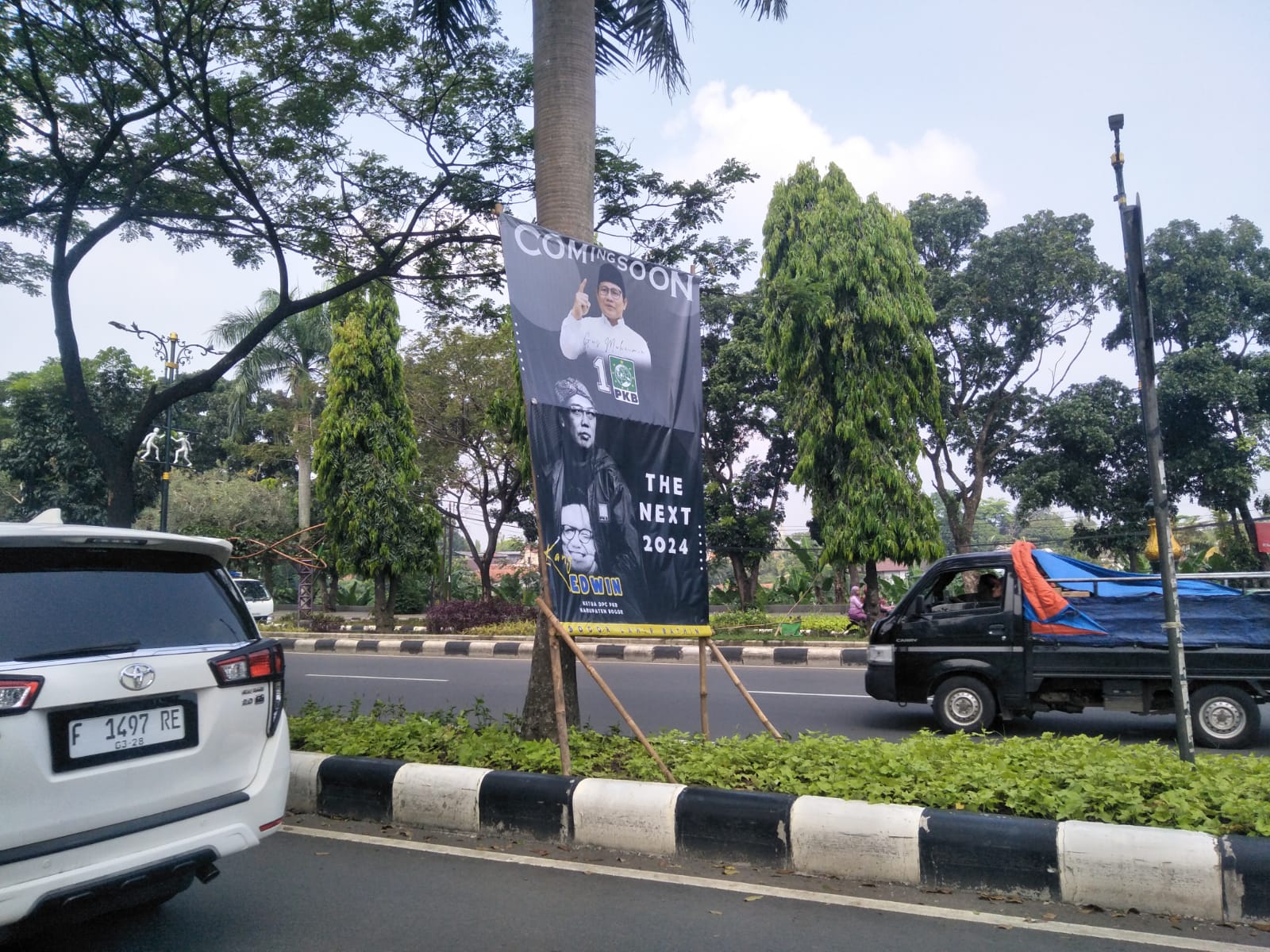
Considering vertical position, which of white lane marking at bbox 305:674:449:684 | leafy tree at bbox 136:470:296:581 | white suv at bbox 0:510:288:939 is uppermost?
leafy tree at bbox 136:470:296:581

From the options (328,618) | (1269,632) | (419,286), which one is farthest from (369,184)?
(328,618)

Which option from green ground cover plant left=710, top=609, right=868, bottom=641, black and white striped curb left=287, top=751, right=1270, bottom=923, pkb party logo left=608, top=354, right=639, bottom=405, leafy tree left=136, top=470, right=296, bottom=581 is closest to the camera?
black and white striped curb left=287, top=751, right=1270, bottom=923

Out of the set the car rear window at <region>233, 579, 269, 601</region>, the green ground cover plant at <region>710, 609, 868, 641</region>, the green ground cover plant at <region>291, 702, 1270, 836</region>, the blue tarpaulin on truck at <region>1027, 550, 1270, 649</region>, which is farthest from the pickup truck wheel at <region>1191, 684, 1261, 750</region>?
the car rear window at <region>233, 579, 269, 601</region>

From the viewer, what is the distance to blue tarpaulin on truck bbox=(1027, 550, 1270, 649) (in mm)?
→ 7469

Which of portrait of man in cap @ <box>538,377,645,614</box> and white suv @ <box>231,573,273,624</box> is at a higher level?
portrait of man in cap @ <box>538,377,645,614</box>

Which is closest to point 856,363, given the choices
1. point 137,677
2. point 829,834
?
point 829,834

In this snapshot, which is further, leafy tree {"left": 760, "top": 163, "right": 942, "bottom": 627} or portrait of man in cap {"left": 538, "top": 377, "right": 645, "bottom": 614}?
leafy tree {"left": 760, "top": 163, "right": 942, "bottom": 627}

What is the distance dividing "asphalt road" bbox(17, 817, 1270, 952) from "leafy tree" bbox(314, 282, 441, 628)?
1823 centimetres

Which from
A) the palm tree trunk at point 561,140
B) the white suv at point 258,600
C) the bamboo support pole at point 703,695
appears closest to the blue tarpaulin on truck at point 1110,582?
the bamboo support pole at point 703,695

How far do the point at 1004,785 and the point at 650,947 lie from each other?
2.05 meters

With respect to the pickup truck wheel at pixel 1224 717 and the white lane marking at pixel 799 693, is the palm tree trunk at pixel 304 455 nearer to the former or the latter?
the white lane marking at pixel 799 693

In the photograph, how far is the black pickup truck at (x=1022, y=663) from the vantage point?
7.51 meters

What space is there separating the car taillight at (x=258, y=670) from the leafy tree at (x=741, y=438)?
2165cm

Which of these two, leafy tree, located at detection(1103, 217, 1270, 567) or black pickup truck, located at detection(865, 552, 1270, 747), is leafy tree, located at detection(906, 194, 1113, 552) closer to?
leafy tree, located at detection(1103, 217, 1270, 567)
